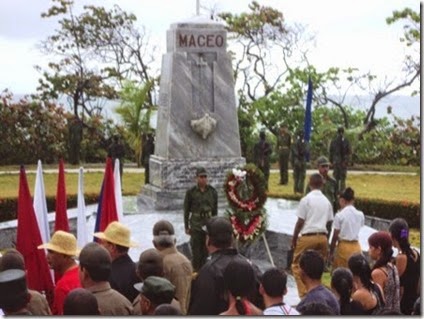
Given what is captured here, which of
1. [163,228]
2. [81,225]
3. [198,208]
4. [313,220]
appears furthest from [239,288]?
[198,208]

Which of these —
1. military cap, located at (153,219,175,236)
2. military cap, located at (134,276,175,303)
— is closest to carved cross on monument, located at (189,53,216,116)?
military cap, located at (153,219,175,236)

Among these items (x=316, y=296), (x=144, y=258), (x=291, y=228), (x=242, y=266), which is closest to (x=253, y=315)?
(x=242, y=266)

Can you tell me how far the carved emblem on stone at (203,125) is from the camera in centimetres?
1431

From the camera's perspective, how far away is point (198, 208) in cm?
1089

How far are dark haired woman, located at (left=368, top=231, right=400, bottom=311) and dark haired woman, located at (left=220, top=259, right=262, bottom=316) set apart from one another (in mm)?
1546

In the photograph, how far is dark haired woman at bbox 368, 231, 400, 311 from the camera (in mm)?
6551

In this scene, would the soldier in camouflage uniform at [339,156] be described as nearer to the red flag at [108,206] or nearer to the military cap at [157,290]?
the red flag at [108,206]

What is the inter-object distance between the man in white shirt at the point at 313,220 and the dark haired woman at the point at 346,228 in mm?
103

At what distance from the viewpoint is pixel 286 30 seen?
26141 mm

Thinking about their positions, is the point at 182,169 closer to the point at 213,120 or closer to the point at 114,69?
the point at 213,120

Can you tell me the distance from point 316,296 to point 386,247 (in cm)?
116

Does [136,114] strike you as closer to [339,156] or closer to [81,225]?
[339,156]

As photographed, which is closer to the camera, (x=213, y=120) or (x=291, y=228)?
(x=291, y=228)

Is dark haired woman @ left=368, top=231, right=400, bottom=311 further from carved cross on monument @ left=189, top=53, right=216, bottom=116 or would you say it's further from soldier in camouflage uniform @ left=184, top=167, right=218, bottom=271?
carved cross on monument @ left=189, top=53, right=216, bottom=116
